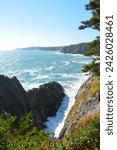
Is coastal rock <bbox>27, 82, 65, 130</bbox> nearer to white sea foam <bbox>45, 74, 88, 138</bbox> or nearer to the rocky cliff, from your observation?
the rocky cliff

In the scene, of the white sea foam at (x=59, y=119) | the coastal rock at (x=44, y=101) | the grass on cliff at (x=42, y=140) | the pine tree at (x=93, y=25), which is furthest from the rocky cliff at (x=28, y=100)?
the grass on cliff at (x=42, y=140)

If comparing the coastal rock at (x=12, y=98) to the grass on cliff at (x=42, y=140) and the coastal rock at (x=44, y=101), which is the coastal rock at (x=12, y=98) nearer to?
the coastal rock at (x=44, y=101)

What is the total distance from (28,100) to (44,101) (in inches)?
220

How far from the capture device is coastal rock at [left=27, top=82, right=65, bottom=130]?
46.3 meters

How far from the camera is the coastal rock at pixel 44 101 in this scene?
152 feet

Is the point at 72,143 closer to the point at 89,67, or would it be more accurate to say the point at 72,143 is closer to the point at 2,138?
the point at 2,138

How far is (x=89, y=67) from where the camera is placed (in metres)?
21.8

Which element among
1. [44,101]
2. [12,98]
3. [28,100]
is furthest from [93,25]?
[44,101]

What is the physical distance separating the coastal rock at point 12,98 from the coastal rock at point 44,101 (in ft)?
5.62

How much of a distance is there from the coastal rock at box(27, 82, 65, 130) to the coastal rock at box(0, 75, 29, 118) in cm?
171

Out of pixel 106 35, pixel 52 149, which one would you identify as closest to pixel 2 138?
pixel 52 149

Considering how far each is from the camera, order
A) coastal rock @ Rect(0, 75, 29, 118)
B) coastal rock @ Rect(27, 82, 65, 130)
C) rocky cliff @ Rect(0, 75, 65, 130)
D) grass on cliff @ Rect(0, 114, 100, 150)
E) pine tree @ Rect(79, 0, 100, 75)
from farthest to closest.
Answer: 1. coastal rock @ Rect(27, 82, 65, 130)
2. rocky cliff @ Rect(0, 75, 65, 130)
3. coastal rock @ Rect(0, 75, 29, 118)
4. pine tree @ Rect(79, 0, 100, 75)
5. grass on cliff @ Rect(0, 114, 100, 150)

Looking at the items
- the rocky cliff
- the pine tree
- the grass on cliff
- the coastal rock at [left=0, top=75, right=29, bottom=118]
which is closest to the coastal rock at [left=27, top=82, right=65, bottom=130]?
the rocky cliff

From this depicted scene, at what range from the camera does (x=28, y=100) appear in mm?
47156
